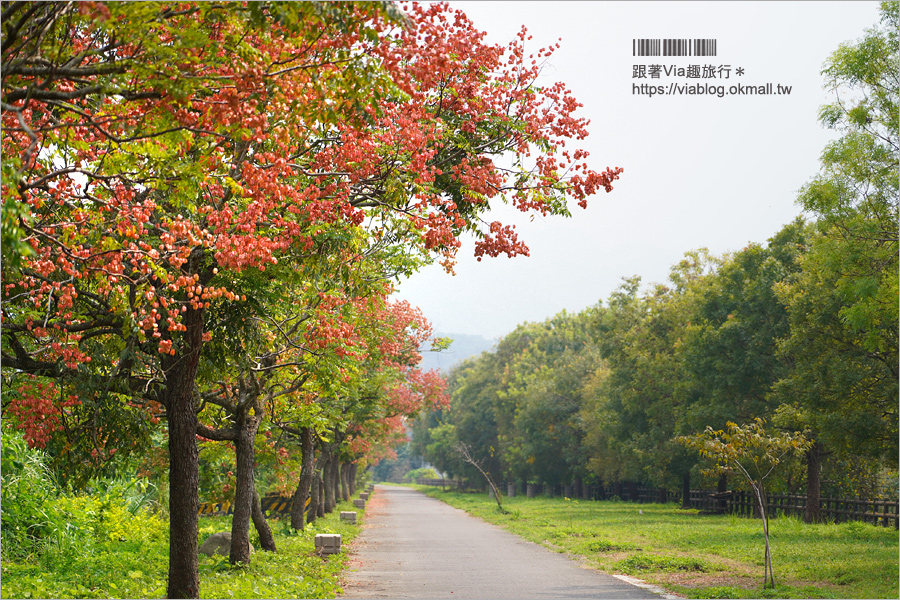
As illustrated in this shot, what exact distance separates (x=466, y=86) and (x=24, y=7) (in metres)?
4.96

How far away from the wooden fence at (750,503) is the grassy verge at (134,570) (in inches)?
480

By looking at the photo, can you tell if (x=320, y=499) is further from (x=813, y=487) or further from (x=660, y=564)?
(x=660, y=564)

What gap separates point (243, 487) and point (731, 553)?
11.2 meters

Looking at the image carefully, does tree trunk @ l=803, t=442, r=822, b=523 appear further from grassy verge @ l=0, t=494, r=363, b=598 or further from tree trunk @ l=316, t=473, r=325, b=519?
grassy verge @ l=0, t=494, r=363, b=598

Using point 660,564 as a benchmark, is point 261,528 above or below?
above

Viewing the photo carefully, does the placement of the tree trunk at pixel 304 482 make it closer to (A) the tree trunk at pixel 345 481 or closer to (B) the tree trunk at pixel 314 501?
A: (B) the tree trunk at pixel 314 501

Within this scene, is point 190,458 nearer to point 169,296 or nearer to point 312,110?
point 169,296

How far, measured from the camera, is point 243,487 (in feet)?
53.7

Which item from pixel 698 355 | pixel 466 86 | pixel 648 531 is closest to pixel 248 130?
pixel 466 86

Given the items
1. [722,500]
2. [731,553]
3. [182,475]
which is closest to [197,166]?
[182,475]

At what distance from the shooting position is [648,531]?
2720 centimetres

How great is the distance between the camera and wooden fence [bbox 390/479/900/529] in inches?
1074

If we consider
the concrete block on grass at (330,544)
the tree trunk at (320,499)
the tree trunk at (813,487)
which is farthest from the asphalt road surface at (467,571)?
the tree trunk at (813,487)

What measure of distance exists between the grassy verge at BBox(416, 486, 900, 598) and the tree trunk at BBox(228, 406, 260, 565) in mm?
7220
